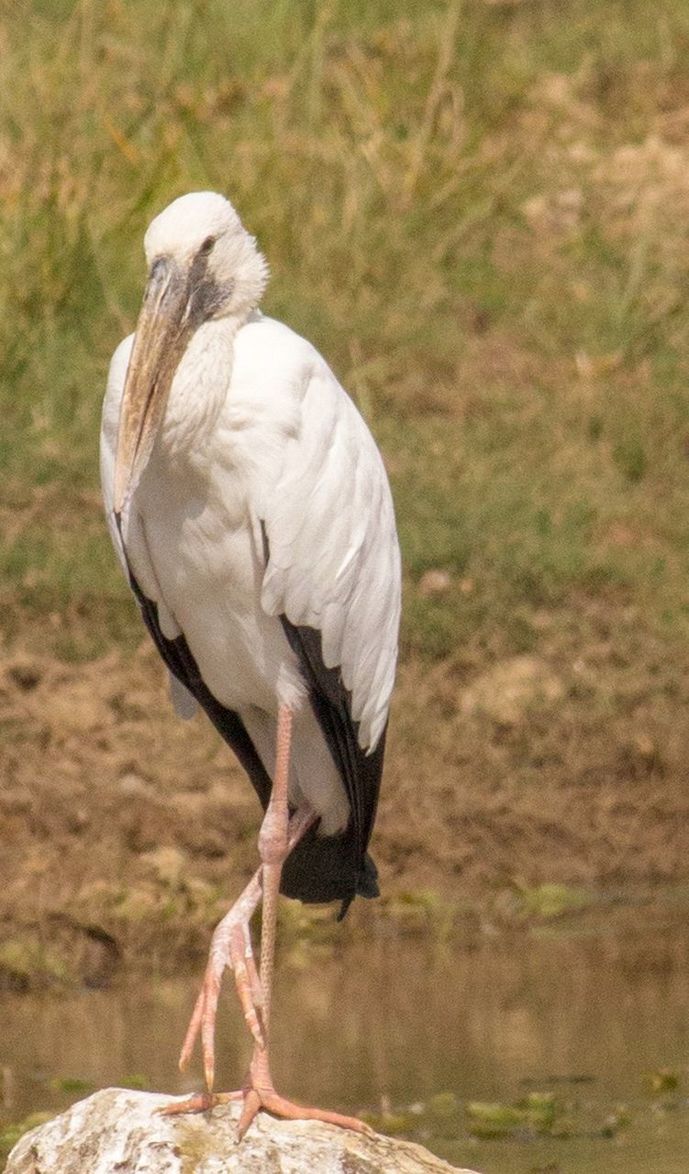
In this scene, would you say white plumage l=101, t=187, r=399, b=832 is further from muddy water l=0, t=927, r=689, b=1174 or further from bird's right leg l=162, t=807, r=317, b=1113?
muddy water l=0, t=927, r=689, b=1174

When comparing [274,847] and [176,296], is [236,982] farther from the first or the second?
[176,296]

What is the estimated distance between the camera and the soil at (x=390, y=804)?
6.67 m

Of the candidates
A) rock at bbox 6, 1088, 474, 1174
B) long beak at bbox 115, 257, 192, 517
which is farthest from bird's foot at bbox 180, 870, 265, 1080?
long beak at bbox 115, 257, 192, 517

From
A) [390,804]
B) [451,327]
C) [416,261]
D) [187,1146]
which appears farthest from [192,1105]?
[416,261]

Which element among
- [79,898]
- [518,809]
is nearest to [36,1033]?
[79,898]

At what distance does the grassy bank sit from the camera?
7543mm

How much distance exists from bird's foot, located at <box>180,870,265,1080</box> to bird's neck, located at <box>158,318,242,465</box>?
83 cm

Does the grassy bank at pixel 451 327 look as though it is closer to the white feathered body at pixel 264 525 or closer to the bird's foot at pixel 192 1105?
the white feathered body at pixel 264 525

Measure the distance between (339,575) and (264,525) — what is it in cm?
23

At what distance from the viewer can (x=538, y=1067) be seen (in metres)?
5.84

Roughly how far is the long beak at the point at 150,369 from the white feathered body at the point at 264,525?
0.11 ft

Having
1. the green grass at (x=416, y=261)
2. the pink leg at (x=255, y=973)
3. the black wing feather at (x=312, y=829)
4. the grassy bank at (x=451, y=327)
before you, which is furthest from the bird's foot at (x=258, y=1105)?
the green grass at (x=416, y=261)

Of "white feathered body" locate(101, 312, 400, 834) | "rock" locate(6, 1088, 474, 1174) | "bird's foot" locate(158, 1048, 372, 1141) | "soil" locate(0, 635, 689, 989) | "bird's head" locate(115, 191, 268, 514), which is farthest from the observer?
Answer: "soil" locate(0, 635, 689, 989)

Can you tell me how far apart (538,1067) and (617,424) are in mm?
3925
